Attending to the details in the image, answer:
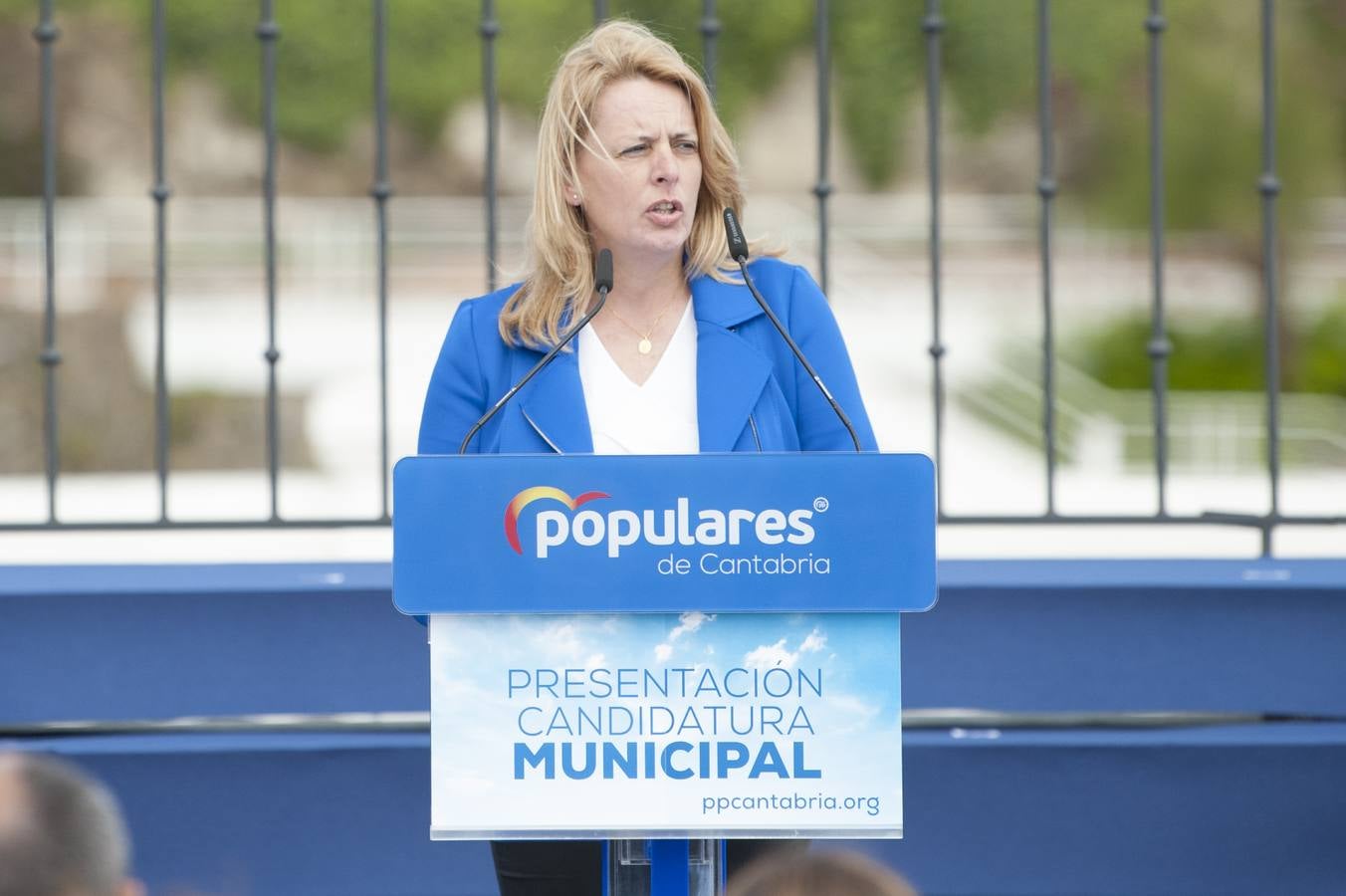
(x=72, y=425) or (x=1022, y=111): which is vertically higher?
(x=1022, y=111)

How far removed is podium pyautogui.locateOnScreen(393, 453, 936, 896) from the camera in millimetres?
1538

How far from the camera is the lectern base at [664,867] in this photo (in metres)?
1.64

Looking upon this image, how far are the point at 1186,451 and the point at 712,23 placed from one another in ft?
49.0

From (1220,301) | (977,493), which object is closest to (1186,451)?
(977,493)

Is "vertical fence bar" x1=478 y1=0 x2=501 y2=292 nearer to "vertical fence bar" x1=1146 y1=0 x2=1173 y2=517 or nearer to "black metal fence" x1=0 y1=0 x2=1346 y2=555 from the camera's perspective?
"black metal fence" x1=0 y1=0 x2=1346 y2=555

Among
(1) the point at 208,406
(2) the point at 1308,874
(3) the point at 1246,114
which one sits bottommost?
(2) the point at 1308,874

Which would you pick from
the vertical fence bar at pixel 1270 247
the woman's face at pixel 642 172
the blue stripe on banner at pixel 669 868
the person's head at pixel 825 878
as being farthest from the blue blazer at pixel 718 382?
the vertical fence bar at pixel 1270 247

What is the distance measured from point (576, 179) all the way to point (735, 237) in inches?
13.5

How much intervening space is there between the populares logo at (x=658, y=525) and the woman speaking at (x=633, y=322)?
440 millimetres

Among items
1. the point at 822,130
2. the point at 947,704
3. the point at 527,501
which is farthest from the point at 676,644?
the point at 822,130

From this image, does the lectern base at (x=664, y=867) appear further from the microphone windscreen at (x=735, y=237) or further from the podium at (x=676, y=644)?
the microphone windscreen at (x=735, y=237)

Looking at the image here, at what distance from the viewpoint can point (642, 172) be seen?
6.75ft

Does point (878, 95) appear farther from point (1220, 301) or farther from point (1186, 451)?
point (1186, 451)

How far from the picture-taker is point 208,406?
18672 mm
